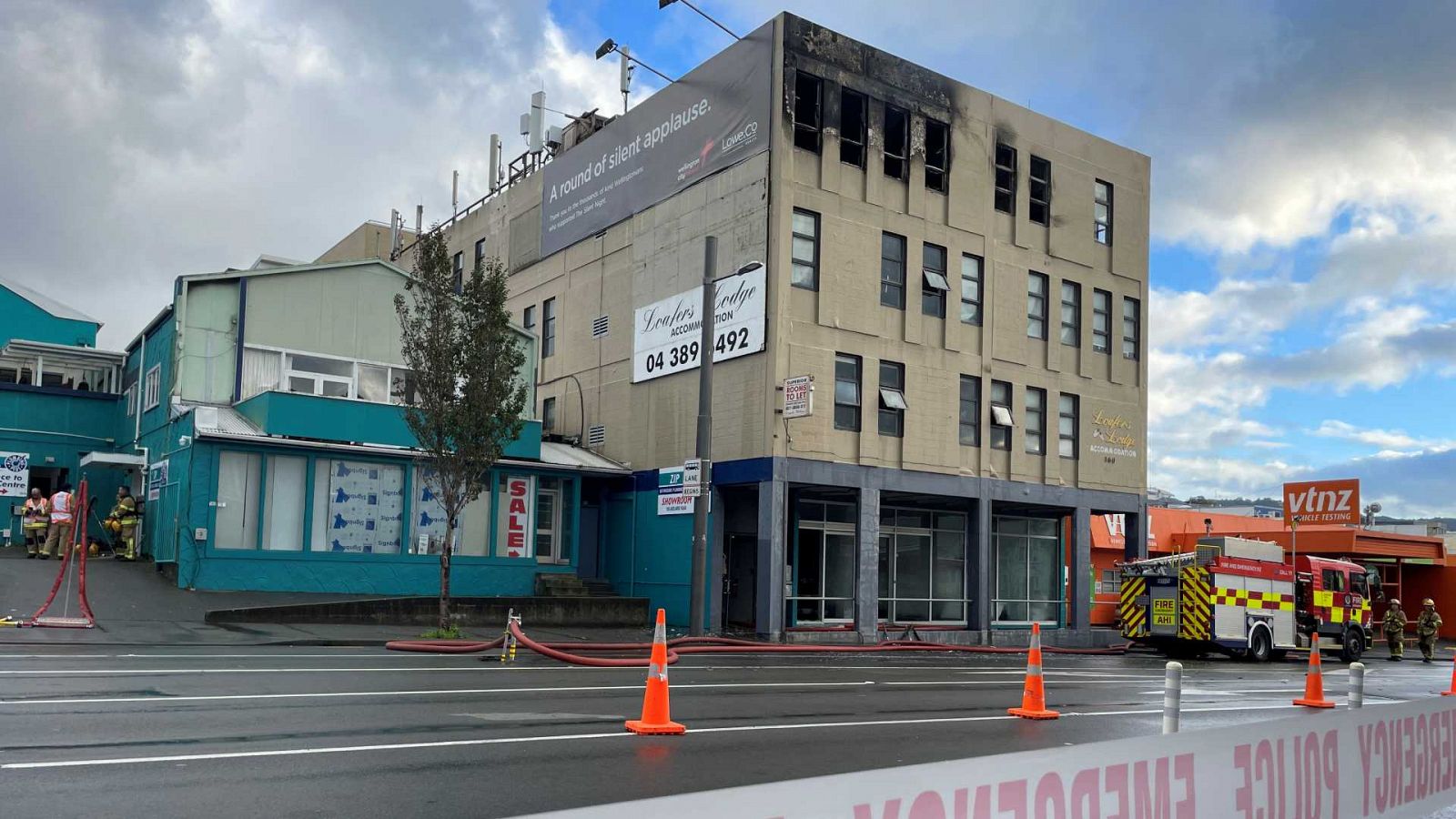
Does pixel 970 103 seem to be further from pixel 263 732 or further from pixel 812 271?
pixel 263 732

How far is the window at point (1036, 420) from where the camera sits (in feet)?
110

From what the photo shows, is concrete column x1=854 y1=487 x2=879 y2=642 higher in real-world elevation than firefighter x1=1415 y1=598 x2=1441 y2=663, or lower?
higher

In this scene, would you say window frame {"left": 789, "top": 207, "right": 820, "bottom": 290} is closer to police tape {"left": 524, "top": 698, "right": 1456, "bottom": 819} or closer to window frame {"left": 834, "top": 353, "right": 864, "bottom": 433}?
window frame {"left": 834, "top": 353, "right": 864, "bottom": 433}

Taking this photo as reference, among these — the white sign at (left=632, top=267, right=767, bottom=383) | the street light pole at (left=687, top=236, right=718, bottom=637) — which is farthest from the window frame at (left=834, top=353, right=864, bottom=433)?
the street light pole at (left=687, top=236, right=718, bottom=637)

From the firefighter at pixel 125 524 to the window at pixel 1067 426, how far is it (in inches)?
953

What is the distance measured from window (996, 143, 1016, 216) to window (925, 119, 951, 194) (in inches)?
90.5

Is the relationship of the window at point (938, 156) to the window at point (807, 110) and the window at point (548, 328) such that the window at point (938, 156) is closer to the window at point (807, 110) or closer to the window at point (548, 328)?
the window at point (807, 110)

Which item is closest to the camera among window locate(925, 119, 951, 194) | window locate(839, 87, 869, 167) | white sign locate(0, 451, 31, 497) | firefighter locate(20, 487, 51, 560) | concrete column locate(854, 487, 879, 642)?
firefighter locate(20, 487, 51, 560)

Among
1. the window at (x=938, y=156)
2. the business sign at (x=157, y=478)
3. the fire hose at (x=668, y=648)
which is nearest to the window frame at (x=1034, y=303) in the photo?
the window at (x=938, y=156)

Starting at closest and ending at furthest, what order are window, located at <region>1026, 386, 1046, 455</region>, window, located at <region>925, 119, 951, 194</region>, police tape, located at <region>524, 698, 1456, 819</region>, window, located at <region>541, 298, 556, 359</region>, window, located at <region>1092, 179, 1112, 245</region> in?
police tape, located at <region>524, 698, 1456, 819</region> < window, located at <region>925, 119, 951, 194</region> < window, located at <region>1026, 386, 1046, 455</region> < window, located at <region>1092, 179, 1112, 245</region> < window, located at <region>541, 298, 556, 359</region>

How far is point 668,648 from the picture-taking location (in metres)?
21.2

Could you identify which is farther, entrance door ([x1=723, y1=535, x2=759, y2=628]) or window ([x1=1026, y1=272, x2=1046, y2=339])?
window ([x1=1026, y1=272, x2=1046, y2=339])

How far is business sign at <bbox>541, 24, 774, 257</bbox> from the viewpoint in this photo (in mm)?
28984

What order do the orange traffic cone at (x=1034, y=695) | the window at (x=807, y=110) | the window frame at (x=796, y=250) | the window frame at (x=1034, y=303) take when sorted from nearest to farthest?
1. the orange traffic cone at (x=1034, y=695)
2. the window frame at (x=796, y=250)
3. the window at (x=807, y=110)
4. the window frame at (x=1034, y=303)
